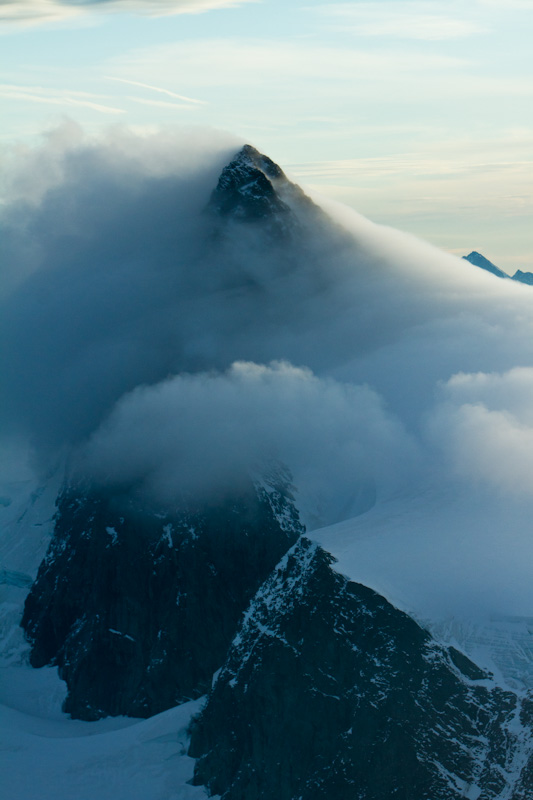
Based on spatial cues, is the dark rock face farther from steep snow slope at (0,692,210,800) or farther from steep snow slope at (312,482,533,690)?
steep snow slope at (0,692,210,800)

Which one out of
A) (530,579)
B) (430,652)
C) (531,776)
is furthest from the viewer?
(530,579)

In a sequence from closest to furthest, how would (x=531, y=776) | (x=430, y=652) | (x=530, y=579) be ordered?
1. (x=531, y=776)
2. (x=430, y=652)
3. (x=530, y=579)

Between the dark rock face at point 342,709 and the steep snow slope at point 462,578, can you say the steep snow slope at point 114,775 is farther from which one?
the steep snow slope at point 462,578

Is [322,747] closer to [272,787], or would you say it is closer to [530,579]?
[272,787]

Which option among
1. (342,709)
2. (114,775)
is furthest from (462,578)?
(114,775)

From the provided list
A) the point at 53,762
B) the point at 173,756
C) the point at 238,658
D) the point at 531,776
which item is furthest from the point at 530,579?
the point at 53,762

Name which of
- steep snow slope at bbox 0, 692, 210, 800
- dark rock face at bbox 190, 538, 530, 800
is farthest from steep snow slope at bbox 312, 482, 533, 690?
steep snow slope at bbox 0, 692, 210, 800

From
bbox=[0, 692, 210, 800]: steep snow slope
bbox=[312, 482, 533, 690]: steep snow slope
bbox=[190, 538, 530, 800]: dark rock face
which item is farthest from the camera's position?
bbox=[0, 692, 210, 800]: steep snow slope

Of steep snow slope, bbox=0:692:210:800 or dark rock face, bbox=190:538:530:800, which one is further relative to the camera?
steep snow slope, bbox=0:692:210:800
